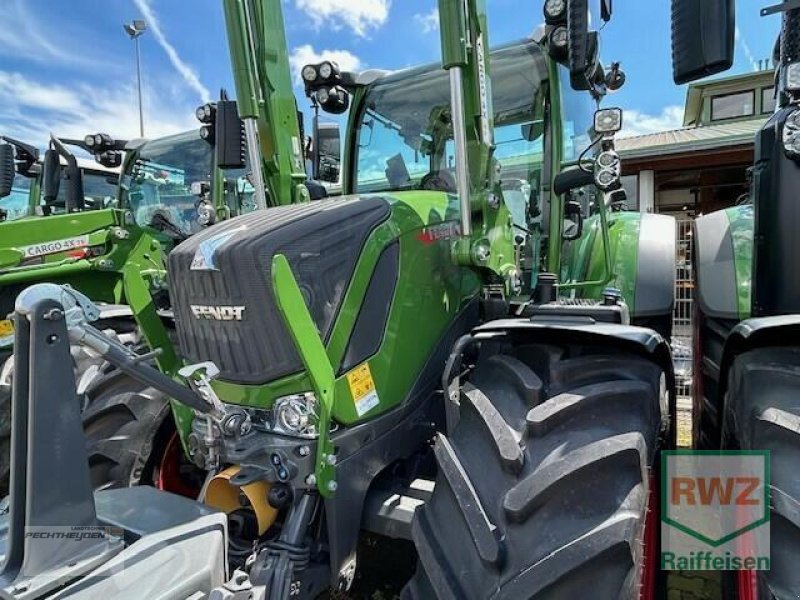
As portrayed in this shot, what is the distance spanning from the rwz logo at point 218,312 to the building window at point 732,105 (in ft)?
56.9

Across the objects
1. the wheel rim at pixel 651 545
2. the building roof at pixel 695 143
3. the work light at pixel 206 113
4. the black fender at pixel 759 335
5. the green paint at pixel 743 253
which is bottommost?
the wheel rim at pixel 651 545

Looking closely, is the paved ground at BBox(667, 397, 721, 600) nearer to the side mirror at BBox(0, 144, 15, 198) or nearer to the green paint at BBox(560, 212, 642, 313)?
the green paint at BBox(560, 212, 642, 313)

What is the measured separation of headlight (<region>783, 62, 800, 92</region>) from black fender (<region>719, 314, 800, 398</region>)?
77 centimetres

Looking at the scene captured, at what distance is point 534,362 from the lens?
76.4 inches

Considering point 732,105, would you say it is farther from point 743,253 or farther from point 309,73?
point 309,73

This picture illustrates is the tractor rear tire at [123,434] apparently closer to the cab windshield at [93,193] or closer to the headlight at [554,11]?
the headlight at [554,11]

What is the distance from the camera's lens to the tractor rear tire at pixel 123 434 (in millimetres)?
2469

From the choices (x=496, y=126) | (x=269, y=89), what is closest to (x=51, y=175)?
(x=269, y=89)

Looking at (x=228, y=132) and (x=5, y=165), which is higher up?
(x=5, y=165)

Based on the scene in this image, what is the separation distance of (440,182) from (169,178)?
16.0ft

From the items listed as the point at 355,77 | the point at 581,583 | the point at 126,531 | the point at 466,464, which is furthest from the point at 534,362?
the point at 355,77

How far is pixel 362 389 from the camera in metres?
1.97

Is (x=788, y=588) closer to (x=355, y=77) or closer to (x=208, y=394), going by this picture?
(x=208, y=394)

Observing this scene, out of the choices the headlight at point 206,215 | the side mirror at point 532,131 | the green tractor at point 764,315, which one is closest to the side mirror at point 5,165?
the headlight at point 206,215
